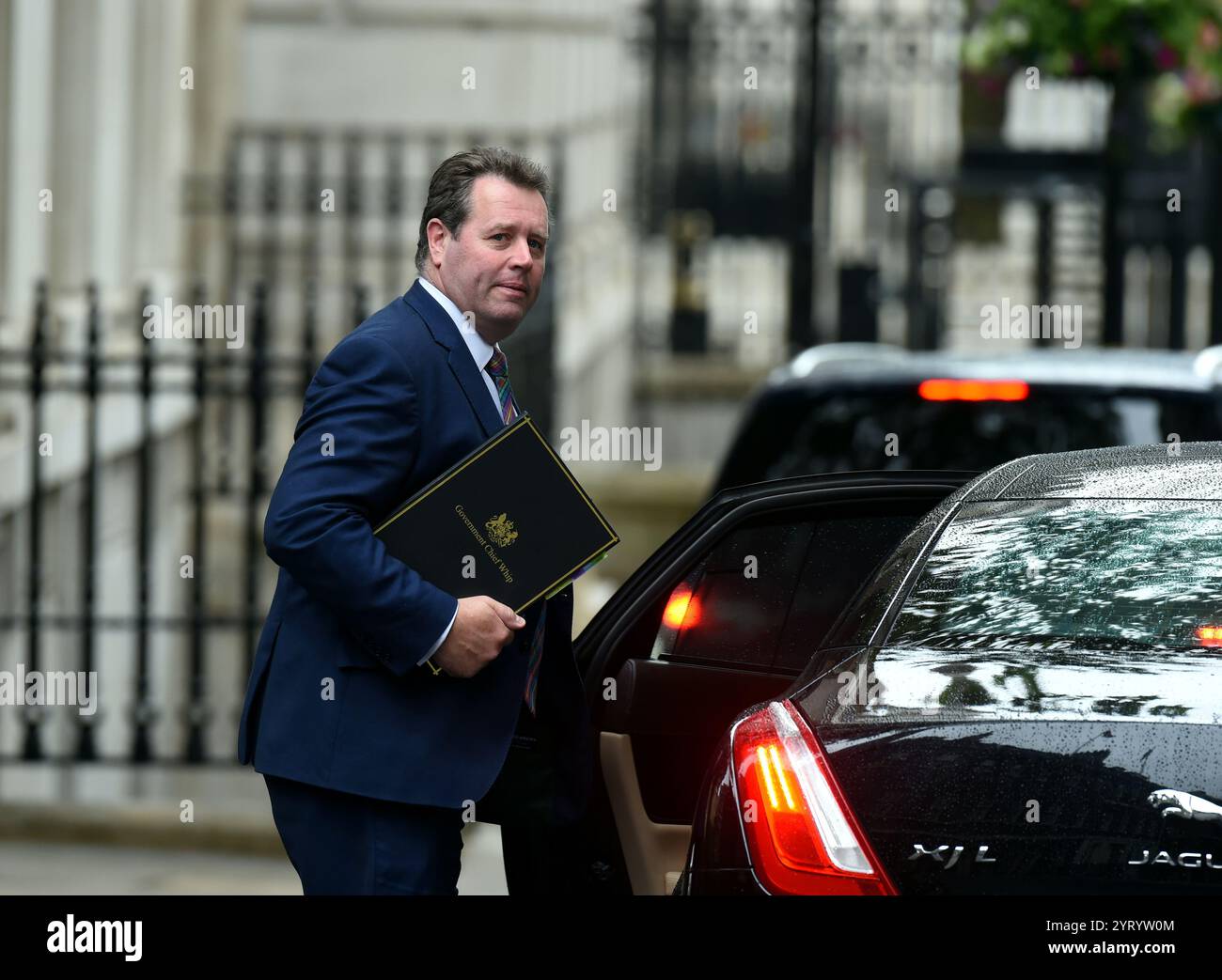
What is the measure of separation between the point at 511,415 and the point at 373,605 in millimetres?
556

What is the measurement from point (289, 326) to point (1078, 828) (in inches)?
376

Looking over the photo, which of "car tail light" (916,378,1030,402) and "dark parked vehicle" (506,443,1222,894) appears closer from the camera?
"dark parked vehicle" (506,443,1222,894)

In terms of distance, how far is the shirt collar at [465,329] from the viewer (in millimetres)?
3643

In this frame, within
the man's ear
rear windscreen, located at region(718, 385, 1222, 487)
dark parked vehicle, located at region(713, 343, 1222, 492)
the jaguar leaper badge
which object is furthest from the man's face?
dark parked vehicle, located at region(713, 343, 1222, 492)

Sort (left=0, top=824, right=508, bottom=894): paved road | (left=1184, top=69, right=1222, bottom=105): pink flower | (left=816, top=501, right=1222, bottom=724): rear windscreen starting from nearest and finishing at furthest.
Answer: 1. (left=816, top=501, right=1222, bottom=724): rear windscreen
2. (left=0, top=824, right=508, bottom=894): paved road
3. (left=1184, top=69, right=1222, bottom=105): pink flower

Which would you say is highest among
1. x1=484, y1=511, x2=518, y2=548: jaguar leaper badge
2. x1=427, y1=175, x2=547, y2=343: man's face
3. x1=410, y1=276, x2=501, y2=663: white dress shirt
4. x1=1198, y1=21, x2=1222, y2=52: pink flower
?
x1=1198, y1=21, x2=1222, y2=52: pink flower

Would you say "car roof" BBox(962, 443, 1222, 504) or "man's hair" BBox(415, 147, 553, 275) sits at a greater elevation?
"man's hair" BBox(415, 147, 553, 275)

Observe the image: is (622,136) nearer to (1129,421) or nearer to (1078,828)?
(1129,421)

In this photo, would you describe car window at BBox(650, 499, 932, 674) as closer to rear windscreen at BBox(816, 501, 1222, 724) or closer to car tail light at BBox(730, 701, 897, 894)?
rear windscreen at BBox(816, 501, 1222, 724)

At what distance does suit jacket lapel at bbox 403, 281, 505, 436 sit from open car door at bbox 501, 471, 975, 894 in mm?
861

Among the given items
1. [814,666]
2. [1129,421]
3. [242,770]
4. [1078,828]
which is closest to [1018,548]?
[814,666]

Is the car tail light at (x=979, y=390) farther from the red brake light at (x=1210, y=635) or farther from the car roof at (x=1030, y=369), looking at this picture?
the red brake light at (x=1210, y=635)

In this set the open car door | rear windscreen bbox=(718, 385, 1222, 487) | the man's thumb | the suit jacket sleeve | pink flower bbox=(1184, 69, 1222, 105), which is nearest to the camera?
the suit jacket sleeve

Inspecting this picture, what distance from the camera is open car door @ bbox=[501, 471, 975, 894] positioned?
4379 mm
